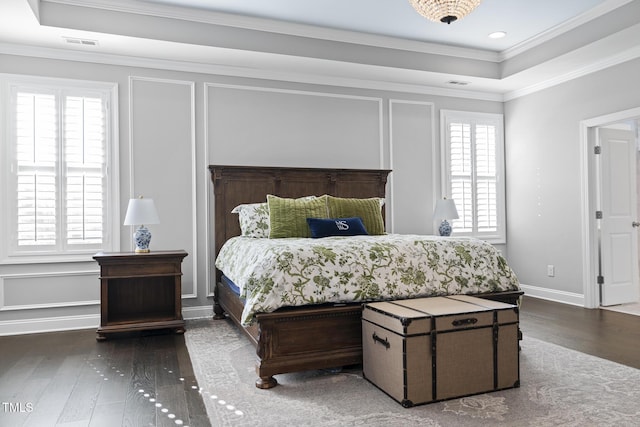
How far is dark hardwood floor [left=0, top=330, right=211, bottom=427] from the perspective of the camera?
89.0 inches

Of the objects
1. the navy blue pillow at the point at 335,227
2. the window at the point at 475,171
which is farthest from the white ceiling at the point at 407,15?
the navy blue pillow at the point at 335,227

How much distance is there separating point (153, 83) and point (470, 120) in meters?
3.84

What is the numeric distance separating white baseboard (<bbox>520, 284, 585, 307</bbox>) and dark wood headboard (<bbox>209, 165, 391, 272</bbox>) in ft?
7.37

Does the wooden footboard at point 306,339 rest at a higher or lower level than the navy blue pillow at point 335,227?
lower

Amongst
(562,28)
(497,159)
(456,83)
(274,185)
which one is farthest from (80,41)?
(497,159)

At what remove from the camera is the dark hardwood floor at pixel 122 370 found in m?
2.29

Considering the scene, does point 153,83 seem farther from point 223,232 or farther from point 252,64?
point 223,232

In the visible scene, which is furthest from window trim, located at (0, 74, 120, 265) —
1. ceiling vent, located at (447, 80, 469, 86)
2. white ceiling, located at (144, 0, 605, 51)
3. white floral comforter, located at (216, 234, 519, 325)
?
ceiling vent, located at (447, 80, 469, 86)

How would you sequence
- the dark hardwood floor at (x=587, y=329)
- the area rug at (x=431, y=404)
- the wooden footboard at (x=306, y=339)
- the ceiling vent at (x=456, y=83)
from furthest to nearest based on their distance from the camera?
the ceiling vent at (x=456, y=83) → the dark hardwood floor at (x=587, y=329) → the wooden footboard at (x=306, y=339) → the area rug at (x=431, y=404)

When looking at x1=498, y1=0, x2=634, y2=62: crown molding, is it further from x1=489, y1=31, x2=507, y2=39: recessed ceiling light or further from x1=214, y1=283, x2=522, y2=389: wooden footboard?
x1=214, y1=283, x2=522, y2=389: wooden footboard

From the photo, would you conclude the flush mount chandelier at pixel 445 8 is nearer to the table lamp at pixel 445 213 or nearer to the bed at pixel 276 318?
the bed at pixel 276 318

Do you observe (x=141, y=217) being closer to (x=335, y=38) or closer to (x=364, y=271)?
(x=364, y=271)

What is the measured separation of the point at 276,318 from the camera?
260cm

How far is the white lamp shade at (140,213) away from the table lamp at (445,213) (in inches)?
121
